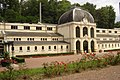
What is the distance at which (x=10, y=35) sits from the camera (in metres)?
51.9

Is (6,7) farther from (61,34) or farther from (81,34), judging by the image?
(81,34)

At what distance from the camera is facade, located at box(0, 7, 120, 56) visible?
5109 centimetres

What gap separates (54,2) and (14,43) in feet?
188

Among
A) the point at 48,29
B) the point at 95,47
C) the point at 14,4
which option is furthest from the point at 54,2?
the point at 95,47

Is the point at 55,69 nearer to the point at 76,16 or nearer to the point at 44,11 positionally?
the point at 76,16

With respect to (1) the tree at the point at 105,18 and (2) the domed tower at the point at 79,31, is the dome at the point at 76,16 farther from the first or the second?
(1) the tree at the point at 105,18

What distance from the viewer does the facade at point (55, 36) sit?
51094mm

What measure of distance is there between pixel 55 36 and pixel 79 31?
7764mm

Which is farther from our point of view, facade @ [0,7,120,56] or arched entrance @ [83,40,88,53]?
arched entrance @ [83,40,88,53]

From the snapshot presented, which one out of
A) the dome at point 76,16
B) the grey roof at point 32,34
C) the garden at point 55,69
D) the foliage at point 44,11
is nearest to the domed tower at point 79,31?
the dome at point 76,16

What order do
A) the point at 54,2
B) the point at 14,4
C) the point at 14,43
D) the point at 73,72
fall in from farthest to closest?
the point at 54,2
the point at 14,4
the point at 14,43
the point at 73,72

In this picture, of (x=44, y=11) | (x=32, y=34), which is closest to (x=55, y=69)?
(x=32, y=34)

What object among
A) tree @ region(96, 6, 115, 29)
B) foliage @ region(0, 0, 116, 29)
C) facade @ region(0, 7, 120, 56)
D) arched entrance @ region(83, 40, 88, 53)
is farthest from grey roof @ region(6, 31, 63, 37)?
tree @ region(96, 6, 115, 29)

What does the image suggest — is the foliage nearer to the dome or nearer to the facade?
the facade
